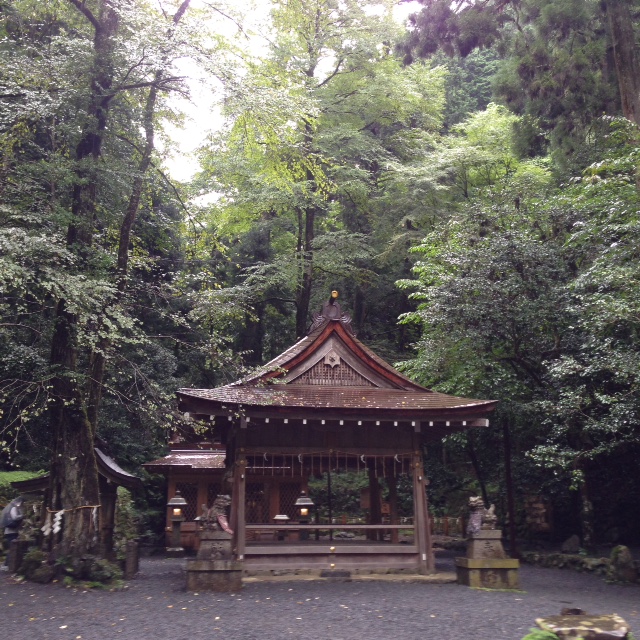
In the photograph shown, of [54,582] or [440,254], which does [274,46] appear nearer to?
[440,254]

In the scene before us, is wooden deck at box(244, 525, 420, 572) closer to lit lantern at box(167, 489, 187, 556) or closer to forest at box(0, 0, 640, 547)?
forest at box(0, 0, 640, 547)

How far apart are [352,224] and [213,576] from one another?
17591mm

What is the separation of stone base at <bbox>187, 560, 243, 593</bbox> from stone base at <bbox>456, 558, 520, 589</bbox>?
4.08 meters

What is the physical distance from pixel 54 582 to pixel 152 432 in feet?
30.9

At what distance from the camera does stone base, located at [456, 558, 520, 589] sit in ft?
36.3

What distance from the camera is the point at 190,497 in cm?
1969

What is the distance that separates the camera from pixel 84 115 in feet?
38.9

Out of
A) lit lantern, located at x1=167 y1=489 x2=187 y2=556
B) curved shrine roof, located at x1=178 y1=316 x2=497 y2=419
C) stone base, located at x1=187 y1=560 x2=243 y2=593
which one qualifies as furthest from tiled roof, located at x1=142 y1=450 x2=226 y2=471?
stone base, located at x1=187 y1=560 x2=243 y2=593

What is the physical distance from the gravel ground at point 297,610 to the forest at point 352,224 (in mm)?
2118

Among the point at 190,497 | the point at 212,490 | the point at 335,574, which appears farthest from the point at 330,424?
the point at 190,497

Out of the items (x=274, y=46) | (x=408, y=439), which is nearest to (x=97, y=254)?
(x=408, y=439)

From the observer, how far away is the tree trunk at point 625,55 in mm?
14242

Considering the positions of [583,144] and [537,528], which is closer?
[583,144]

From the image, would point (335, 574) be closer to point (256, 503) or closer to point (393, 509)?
point (393, 509)
